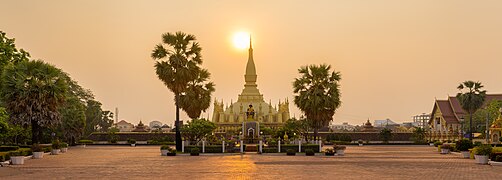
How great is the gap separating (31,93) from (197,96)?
16.7 metres

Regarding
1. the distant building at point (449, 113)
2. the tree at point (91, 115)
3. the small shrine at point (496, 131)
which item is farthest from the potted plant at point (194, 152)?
the distant building at point (449, 113)

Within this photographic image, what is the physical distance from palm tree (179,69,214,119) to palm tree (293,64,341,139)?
8238 mm

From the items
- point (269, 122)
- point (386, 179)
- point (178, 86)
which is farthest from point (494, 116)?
point (386, 179)

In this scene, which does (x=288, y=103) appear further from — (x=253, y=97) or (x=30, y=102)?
(x=30, y=102)

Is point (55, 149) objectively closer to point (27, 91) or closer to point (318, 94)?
point (27, 91)

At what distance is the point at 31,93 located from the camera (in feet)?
161

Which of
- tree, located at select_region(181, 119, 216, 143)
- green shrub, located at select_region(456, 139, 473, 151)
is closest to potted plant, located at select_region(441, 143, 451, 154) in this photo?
green shrub, located at select_region(456, 139, 473, 151)

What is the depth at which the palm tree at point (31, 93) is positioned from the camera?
48281 millimetres

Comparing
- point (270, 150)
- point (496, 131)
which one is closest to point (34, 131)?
point (270, 150)

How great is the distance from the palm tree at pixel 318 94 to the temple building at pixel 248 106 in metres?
47.5

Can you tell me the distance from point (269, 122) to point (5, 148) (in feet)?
213

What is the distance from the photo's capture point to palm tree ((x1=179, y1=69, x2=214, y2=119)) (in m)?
62.1

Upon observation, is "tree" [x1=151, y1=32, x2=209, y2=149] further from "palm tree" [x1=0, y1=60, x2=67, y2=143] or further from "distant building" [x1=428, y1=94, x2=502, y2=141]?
"distant building" [x1=428, y1=94, x2=502, y2=141]

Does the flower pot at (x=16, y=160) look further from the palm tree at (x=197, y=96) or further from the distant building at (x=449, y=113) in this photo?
the distant building at (x=449, y=113)
